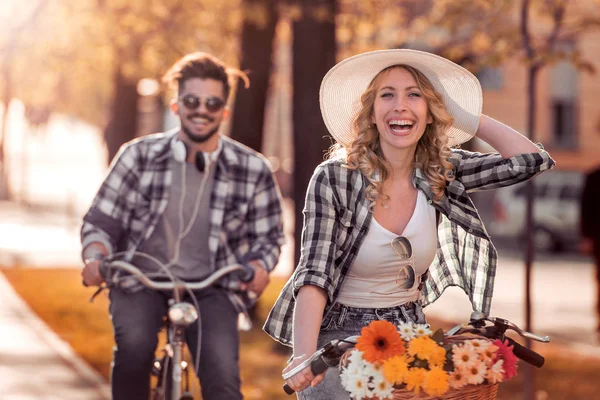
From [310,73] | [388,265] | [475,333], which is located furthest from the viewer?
[310,73]

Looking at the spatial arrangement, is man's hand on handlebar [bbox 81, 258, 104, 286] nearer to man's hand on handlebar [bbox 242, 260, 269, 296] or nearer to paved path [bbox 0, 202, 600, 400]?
man's hand on handlebar [bbox 242, 260, 269, 296]

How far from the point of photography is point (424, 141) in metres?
4.05

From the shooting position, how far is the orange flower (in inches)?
124

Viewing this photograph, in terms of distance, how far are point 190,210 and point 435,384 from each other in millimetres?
2679

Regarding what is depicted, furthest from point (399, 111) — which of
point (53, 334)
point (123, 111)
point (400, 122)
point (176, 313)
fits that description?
point (123, 111)

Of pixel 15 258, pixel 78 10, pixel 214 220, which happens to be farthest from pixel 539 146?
pixel 15 258

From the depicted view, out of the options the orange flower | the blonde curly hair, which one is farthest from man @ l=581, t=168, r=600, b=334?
the orange flower

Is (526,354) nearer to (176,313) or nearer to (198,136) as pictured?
(176,313)

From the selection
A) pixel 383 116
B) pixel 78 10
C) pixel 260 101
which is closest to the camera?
pixel 383 116

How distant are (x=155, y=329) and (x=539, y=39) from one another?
6.21m

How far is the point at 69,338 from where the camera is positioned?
12828 mm

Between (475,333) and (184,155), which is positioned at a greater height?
(184,155)

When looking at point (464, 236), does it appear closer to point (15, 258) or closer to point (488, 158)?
point (488, 158)

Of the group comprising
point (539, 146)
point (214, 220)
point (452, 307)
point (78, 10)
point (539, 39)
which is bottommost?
point (452, 307)
